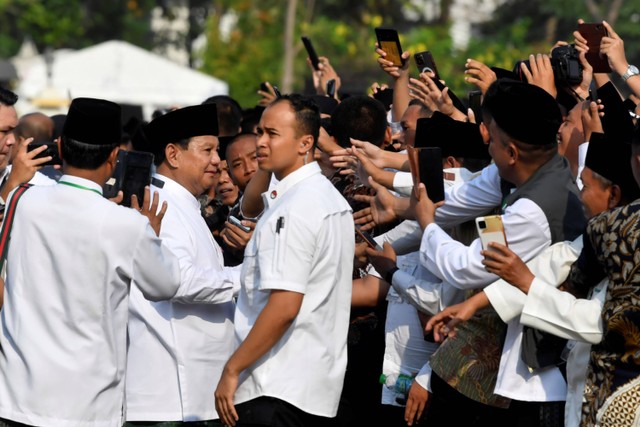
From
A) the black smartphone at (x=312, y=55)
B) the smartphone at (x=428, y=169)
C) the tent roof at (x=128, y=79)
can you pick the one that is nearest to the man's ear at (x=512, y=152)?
the smartphone at (x=428, y=169)

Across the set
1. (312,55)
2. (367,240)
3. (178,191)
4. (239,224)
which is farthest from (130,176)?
(312,55)

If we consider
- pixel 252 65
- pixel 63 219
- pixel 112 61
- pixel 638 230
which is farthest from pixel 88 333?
pixel 252 65

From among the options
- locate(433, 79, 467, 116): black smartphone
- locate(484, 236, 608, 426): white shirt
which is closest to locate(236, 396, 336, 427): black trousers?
locate(484, 236, 608, 426): white shirt

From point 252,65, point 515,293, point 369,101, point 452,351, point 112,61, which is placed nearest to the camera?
point 515,293

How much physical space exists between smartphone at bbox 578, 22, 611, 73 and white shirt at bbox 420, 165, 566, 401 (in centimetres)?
134

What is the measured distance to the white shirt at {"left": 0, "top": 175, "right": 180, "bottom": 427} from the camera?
17.8ft

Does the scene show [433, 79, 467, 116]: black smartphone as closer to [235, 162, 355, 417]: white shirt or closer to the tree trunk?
[235, 162, 355, 417]: white shirt

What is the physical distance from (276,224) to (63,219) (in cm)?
95

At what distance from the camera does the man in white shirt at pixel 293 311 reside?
5445 millimetres

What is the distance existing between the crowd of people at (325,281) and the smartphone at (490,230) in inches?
0.9

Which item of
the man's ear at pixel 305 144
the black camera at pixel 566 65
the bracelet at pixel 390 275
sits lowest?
the bracelet at pixel 390 275

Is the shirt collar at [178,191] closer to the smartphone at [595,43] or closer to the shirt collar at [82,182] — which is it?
the shirt collar at [82,182]

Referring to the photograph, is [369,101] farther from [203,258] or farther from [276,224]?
[276,224]

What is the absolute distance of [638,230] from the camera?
485cm
